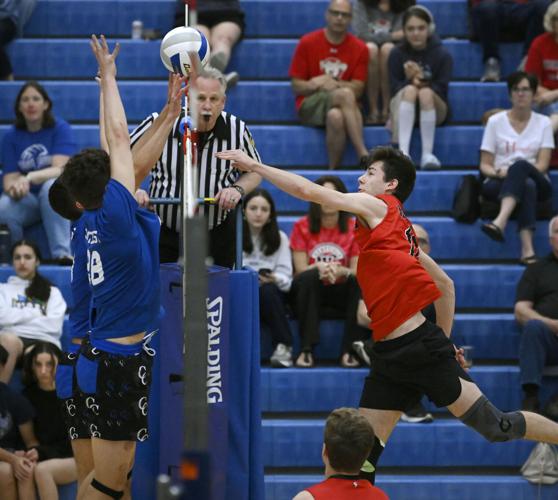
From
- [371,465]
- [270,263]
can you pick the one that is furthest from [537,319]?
[371,465]

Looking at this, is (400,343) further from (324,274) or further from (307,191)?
(324,274)

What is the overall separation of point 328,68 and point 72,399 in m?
5.16

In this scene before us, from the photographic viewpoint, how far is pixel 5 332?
8.20m

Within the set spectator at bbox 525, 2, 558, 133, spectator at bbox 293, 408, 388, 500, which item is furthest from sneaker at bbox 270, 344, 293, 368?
spectator at bbox 293, 408, 388, 500

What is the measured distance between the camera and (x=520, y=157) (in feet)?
31.1

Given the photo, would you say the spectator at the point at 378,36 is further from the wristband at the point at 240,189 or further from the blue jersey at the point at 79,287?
the blue jersey at the point at 79,287

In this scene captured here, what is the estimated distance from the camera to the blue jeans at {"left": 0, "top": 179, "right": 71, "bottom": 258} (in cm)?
903

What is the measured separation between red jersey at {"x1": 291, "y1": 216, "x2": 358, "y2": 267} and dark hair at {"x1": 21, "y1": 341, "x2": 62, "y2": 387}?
6.27ft

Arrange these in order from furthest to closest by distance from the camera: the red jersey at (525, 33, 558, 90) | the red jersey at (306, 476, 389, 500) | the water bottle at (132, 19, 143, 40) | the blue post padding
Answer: the water bottle at (132, 19, 143, 40) < the red jersey at (525, 33, 558, 90) < the blue post padding < the red jersey at (306, 476, 389, 500)

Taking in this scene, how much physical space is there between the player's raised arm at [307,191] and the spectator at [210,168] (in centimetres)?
84

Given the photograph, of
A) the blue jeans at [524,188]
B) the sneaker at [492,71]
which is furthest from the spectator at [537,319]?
the sneaker at [492,71]

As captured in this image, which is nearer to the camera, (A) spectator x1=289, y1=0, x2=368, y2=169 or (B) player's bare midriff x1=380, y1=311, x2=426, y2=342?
(B) player's bare midriff x1=380, y1=311, x2=426, y2=342

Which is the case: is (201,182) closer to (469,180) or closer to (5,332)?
(5,332)

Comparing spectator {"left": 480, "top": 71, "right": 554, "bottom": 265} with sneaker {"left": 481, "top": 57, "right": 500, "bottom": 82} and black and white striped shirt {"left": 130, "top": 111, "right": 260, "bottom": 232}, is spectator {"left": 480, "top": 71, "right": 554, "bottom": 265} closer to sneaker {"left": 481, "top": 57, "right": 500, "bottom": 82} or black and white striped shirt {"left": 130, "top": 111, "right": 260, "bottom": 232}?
sneaker {"left": 481, "top": 57, "right": 500, "bottom": 82}
